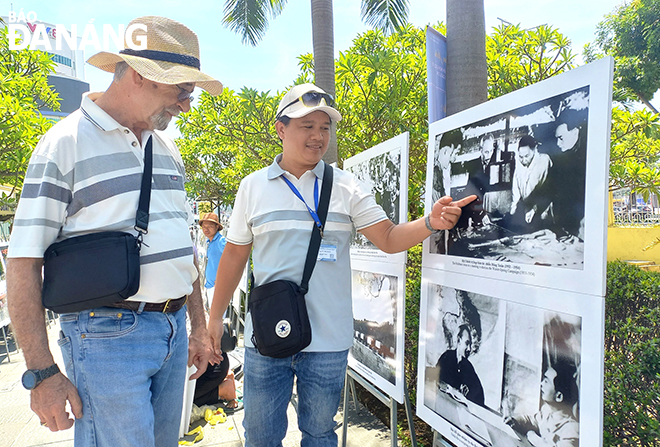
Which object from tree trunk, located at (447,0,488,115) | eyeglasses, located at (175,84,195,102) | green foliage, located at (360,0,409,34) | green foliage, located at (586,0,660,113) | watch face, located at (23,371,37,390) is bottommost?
watch face, located at (23,371,37,390)

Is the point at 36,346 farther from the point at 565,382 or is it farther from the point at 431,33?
the point at 431,33

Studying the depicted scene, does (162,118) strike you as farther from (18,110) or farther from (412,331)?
(18,110)

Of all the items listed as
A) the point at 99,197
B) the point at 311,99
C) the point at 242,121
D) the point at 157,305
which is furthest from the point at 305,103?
the point at 242,121

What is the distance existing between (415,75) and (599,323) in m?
3.88

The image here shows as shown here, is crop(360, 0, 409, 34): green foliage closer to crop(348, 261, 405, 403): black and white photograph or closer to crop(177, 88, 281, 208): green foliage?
crop(177, 88, 281, 208): green foliage

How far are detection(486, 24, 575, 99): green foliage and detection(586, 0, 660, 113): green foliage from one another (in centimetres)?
1848

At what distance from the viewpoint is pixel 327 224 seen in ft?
6.16

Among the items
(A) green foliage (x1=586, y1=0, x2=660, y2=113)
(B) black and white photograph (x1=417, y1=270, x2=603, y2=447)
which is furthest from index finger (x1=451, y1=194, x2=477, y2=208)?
(A) green foliage (x1=586, y1=0, x2=660, y2=113)

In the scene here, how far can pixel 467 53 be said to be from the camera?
2615 mm

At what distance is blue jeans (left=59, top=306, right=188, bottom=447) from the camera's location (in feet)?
4.25

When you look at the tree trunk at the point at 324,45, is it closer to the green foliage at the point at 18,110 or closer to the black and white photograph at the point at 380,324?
Result: the black and white photograph at the point at 380,324

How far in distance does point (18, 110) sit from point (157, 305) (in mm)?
6663

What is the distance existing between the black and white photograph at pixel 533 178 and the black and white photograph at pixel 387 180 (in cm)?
39

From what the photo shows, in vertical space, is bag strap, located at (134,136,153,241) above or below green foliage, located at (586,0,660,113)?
below
